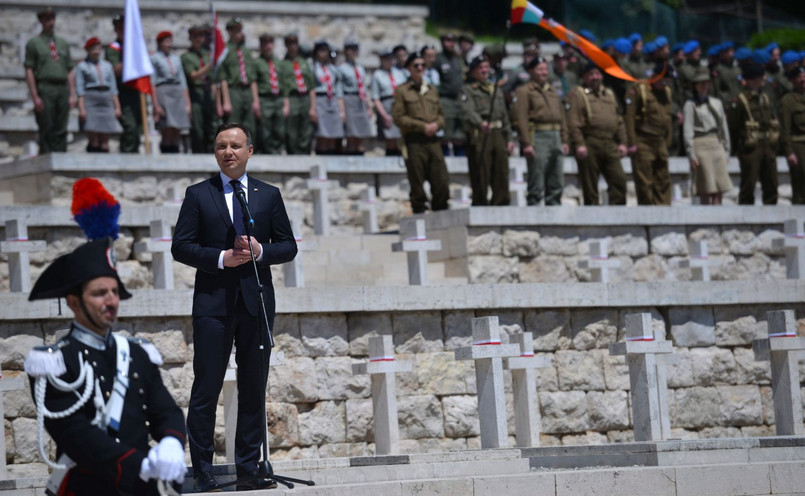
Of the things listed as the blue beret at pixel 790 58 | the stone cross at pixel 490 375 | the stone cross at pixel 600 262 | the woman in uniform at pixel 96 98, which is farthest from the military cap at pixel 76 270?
the blue beret at pixel 790 58

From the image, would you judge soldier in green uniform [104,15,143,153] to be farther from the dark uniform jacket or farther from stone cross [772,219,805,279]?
the dark uniform jacket

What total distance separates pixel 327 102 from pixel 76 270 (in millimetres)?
12006

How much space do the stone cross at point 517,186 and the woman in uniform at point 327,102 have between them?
2370 millimetres

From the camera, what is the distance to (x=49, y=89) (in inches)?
618

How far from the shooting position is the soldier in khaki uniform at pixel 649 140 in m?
15.6

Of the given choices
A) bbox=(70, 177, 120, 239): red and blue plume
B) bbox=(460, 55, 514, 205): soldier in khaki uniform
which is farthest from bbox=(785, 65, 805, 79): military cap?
bbox=(70, 177, 120, 239): red and blue plume

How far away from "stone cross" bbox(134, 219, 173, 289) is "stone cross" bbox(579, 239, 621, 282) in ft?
13.9

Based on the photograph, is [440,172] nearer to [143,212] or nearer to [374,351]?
[143,212]

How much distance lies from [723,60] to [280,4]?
886 centimetres

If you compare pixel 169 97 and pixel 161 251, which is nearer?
pixel 161 251

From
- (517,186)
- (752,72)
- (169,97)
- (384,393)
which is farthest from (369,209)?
(384,393)

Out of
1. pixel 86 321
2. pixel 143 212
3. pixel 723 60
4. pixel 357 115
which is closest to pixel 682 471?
pixel 86 321

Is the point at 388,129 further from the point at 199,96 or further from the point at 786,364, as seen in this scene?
the point at 786,364

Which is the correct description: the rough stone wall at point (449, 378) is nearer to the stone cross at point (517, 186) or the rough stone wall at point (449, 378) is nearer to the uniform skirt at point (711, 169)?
the uniform skirt at point (711, 169)
